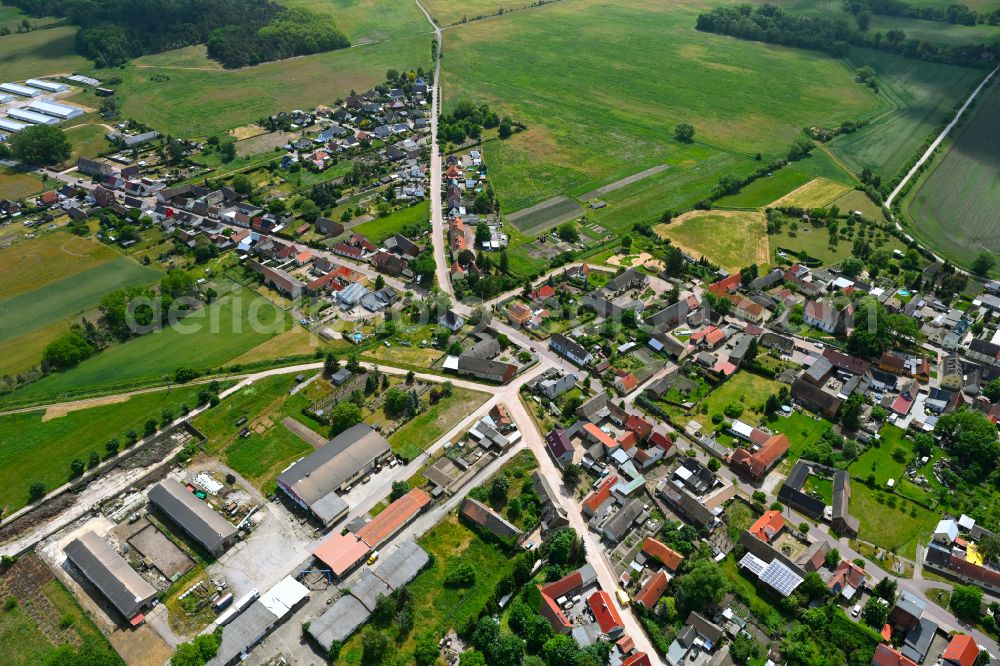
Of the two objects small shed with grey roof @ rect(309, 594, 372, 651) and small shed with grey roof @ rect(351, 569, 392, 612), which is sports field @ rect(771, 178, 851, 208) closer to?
small shed with grey roof @ rect(351, 569, 392, 612)

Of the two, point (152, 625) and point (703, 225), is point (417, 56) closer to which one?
point (703, 225)

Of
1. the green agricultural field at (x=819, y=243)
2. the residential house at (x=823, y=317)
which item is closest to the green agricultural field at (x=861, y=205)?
the green agricultural field at (x=819, y=243)

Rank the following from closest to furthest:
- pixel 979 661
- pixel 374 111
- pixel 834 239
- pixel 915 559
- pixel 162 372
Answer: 1. pixel 979 661
2. pixel 915 559
3. pixel 162 372
4. pixel 834 239
5. pixel 374 111

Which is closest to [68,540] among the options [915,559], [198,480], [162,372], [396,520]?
[198,480]

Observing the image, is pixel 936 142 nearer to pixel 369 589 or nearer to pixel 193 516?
pixel 369 589

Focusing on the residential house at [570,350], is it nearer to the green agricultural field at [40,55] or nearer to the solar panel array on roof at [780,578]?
the solar panel array on roof at [780,578]

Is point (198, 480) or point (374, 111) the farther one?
point (374, 111)
